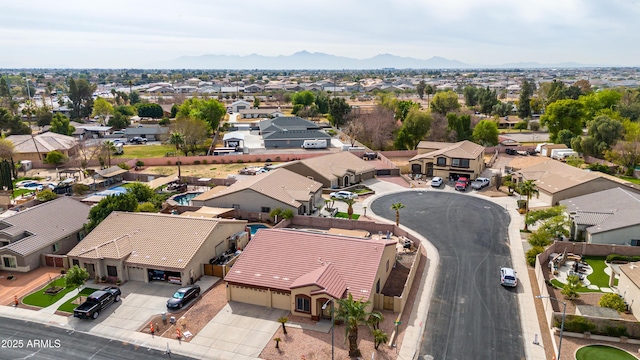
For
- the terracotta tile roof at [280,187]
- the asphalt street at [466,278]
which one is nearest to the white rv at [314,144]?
the terracotta tile roof at [280,187]

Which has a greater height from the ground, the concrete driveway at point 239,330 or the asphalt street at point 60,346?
the asphalt street at point 60,346

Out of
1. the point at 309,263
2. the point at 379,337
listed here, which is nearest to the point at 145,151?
the point at 309,263

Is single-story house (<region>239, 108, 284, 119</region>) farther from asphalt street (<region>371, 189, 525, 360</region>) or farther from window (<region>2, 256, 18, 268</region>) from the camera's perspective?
window (<region>2, 256, 18, 268</region>)

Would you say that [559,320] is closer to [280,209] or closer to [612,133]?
[280,209]

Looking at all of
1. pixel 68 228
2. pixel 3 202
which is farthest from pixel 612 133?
pixel 3 202

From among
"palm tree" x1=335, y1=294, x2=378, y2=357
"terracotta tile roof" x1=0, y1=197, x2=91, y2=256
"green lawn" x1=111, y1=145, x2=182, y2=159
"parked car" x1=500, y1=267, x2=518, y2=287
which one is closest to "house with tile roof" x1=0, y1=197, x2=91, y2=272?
"terracotta tile roof" x1=0, y1=197, x2=91, y2=256

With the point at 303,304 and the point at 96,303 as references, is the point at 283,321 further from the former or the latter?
the point at 96,303

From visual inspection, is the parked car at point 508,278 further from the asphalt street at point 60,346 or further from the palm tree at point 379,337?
the asphalt street at point 60,346
